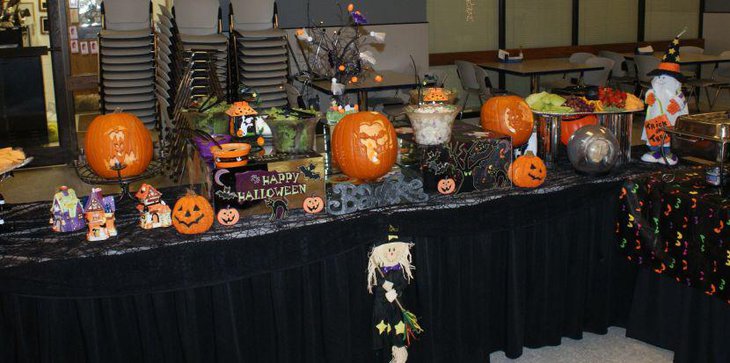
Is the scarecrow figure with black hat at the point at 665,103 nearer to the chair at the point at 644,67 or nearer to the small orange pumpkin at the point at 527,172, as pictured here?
the small orange pumpkin at the point at 527,172

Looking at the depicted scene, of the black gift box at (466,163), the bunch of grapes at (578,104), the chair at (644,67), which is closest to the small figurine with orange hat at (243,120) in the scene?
the black gift box at (466,163)

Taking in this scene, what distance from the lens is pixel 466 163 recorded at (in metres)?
2.83

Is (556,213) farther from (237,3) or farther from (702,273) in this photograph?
(237,3)

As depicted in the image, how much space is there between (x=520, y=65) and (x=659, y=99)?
5064mm

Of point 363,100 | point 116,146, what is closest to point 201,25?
point 363,100

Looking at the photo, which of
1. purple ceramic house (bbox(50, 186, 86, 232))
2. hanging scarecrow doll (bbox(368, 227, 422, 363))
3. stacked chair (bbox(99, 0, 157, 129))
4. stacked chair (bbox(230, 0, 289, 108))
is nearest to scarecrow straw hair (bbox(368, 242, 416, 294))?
hanging scarecrow doll (bbox(368, 227, 422, 363))

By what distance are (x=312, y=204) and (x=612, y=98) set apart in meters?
1.47

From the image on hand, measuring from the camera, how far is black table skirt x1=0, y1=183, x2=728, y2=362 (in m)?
2.37

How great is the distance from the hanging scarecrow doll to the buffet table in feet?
0.20

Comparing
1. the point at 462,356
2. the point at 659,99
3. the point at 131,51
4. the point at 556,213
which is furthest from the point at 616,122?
the point at 131,51

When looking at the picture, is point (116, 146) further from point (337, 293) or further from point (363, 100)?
point (363, 100)

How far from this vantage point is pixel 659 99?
3252 mm

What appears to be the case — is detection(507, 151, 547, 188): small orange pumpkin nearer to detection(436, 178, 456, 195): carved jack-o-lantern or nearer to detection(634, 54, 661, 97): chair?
detection(436, 178, 456, 195): carved jack-o-lantern

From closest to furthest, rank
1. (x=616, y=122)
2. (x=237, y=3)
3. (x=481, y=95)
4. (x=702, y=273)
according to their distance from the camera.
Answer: (x=702, y=273) < (x=616, y=122) < (x=237, y=3) < (x=481, y=95)
